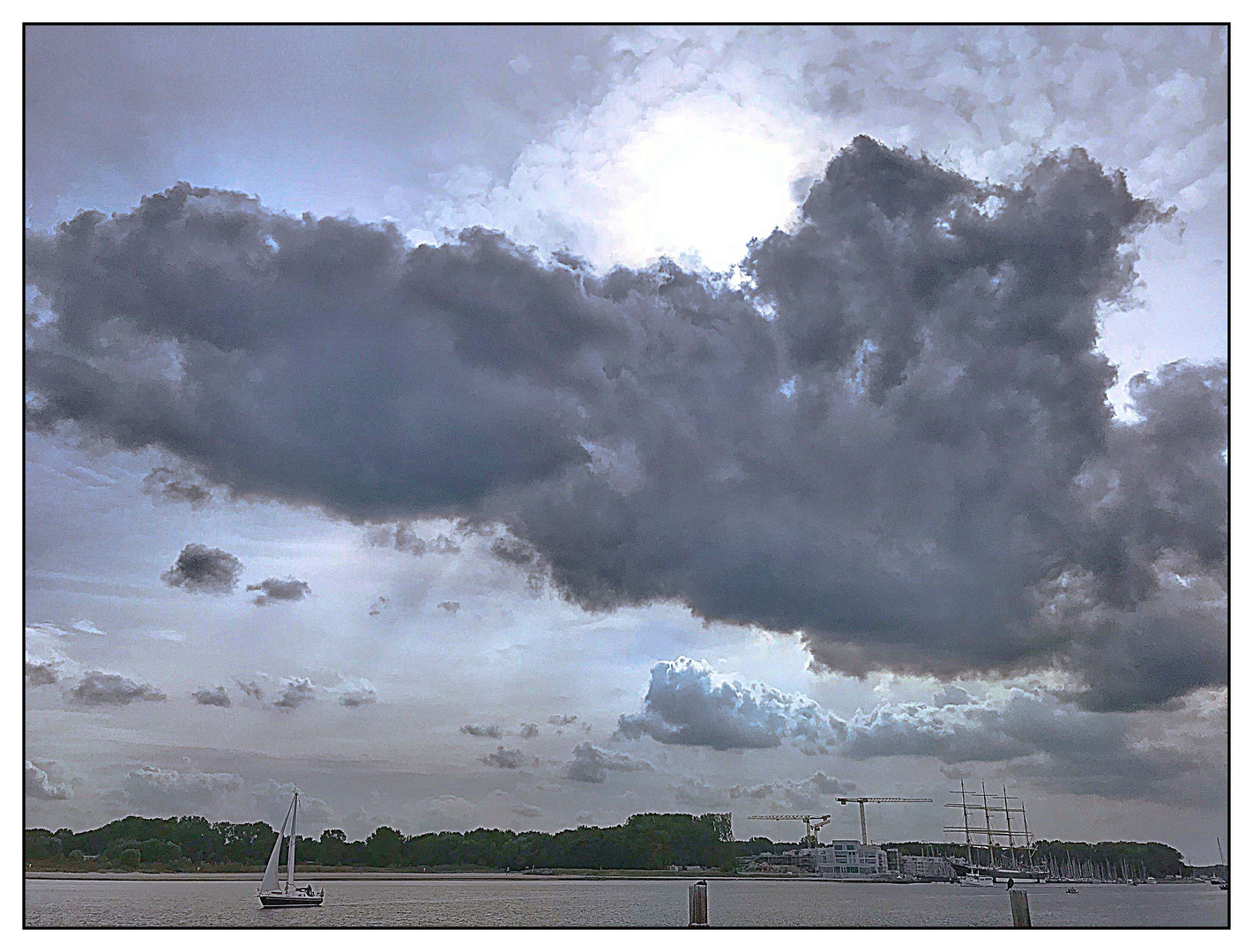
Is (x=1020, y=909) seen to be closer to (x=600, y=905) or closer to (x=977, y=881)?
(x=977, y=881)

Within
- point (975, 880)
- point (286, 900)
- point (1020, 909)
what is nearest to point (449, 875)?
point (286, 900)

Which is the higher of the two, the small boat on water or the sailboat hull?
the sailboat hull

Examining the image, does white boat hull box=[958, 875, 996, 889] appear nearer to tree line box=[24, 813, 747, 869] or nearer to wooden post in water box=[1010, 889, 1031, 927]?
tree line box=[24, 813, 747, 869]

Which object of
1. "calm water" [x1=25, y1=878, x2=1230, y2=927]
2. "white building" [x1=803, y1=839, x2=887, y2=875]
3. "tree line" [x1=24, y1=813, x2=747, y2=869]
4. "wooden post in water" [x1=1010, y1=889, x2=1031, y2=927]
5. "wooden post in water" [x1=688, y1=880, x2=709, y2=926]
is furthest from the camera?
"white building" [x1=803, y1=839, x2=887, y2=875]

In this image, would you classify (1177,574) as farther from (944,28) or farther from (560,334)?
(560,334)

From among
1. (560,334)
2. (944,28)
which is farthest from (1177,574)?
(560,334)

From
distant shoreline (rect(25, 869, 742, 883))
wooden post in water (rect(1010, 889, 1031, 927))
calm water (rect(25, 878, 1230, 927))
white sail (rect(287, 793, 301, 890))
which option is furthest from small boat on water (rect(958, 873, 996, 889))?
white sail (rect(287, 793, 301, 890))

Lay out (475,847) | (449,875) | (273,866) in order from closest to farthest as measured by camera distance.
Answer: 1. (475,847)
2. (273,866)
3. (449,875)
